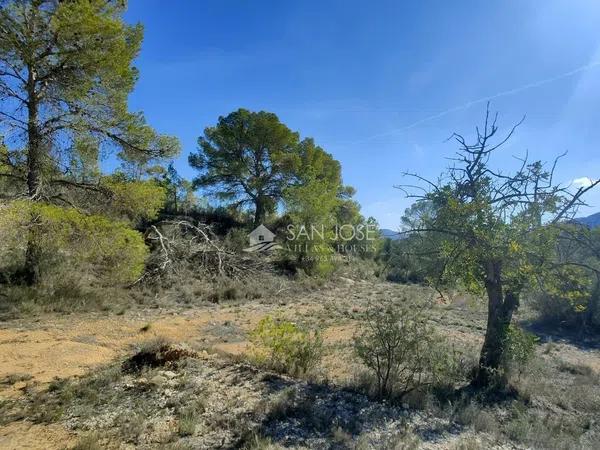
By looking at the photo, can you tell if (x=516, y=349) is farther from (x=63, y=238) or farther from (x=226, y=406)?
(x=63, y=238)

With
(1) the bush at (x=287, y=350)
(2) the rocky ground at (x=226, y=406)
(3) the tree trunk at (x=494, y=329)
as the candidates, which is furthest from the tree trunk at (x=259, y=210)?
(3) the tree trunk at (x=494, y=329)

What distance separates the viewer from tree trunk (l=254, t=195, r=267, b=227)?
2353cm

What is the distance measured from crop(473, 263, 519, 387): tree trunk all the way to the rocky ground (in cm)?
49

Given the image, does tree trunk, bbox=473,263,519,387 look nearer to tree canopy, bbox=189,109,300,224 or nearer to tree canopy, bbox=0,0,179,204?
tree canopy, bbox=0,0,179,204

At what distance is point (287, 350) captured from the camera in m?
5.88

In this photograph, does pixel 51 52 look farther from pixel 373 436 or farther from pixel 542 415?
pixel 542 415

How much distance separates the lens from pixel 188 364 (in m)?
5.69

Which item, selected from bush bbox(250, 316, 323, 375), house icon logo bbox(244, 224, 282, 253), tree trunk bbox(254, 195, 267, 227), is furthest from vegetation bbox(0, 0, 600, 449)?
tree trunk bbox(254, 195, 267, 227)

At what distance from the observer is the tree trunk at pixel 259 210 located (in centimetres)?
2353

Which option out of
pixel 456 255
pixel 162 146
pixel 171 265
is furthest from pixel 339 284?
pixel 456 255

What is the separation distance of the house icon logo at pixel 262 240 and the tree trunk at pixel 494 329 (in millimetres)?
13551

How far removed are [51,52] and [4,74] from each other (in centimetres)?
116

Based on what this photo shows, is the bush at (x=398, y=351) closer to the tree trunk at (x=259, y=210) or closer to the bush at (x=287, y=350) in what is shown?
the bush at (x=287, y=350)

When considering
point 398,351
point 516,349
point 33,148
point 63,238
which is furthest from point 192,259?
point 516,349
